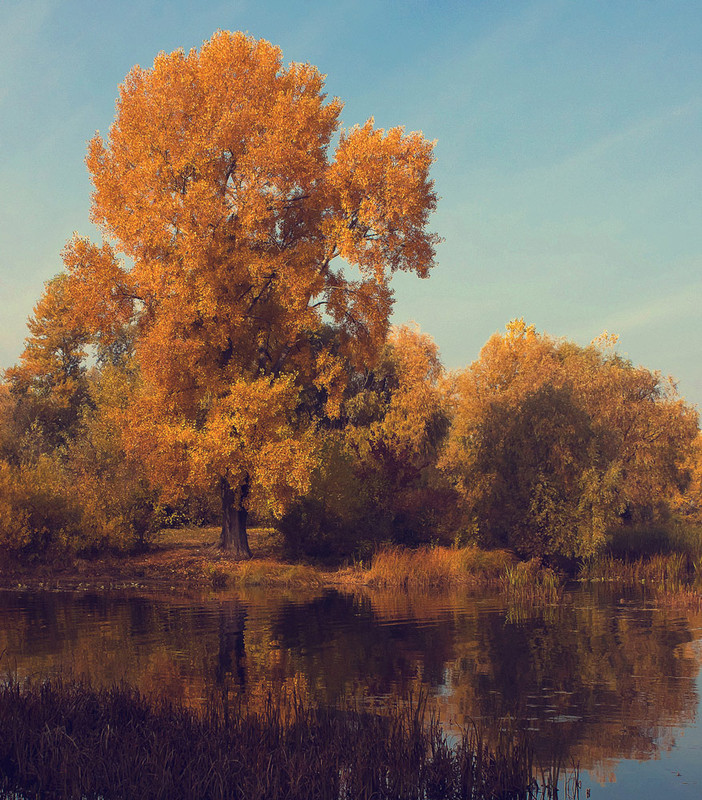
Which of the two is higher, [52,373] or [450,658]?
[52,373]

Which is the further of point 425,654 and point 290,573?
point 290,573

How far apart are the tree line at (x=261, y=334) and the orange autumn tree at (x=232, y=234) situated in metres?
0.08

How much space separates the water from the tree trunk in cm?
908

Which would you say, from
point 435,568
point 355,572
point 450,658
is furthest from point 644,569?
point 450,658

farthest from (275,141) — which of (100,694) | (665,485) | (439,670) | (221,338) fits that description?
(665,485)

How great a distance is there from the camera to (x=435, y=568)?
31.3 meters

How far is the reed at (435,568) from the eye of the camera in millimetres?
30797

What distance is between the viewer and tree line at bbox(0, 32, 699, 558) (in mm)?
31547

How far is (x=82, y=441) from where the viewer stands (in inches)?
1796

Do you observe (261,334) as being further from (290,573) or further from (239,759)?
(239,759)

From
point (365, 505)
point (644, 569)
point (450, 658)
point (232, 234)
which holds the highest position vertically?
point (232, 234)

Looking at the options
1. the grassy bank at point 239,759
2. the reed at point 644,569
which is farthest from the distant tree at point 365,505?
the grassy bank at point 239,759

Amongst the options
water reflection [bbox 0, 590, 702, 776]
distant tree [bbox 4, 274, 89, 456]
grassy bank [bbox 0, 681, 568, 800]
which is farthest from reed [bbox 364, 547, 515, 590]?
distant tree [bbox 4, 274, 89, 456]

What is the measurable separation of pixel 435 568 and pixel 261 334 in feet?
36.5
